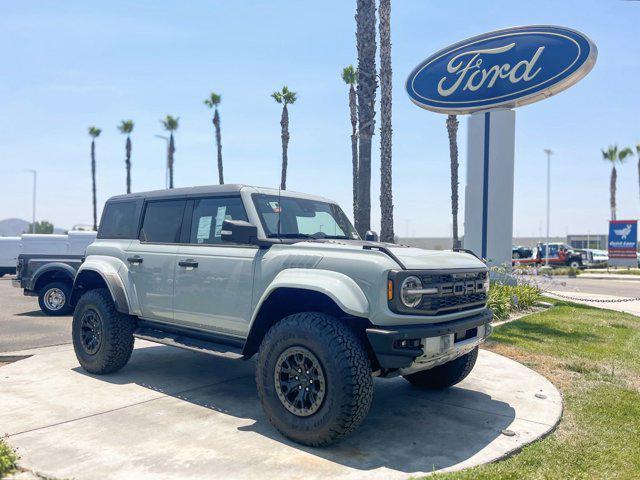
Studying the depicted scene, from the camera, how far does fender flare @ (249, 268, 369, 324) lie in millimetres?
3809

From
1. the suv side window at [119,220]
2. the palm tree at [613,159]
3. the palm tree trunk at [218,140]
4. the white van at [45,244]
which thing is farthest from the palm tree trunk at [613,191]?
the suv side window at [119,220]

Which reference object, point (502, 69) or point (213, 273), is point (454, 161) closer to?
point (502, 69)

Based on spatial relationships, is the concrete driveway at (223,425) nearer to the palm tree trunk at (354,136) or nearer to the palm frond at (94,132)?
the palm tree trunk at (354,136)

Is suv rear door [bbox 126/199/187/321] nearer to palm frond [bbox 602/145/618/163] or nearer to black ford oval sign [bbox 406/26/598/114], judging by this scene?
black ford oval sign [bbox 406/26/598/114]

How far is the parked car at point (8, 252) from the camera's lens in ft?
69.7

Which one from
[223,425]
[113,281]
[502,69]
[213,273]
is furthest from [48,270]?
[502,69]

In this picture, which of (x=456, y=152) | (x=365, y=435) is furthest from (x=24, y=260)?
(x=456, y=152)

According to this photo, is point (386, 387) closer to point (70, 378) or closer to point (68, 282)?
point (70, 378)

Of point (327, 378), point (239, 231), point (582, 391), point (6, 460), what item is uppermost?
point (239, 231)

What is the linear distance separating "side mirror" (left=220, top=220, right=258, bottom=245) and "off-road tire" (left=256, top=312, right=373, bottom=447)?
0.82 m

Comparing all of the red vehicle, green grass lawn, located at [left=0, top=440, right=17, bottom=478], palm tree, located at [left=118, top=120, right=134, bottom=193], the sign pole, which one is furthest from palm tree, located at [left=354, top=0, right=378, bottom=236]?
palm tree, located at [left=118, top=120, right=134, bottom=193]

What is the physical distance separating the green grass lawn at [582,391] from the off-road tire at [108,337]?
389 centimetres

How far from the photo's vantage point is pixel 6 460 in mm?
3422

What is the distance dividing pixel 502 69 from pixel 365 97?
3.49 m
